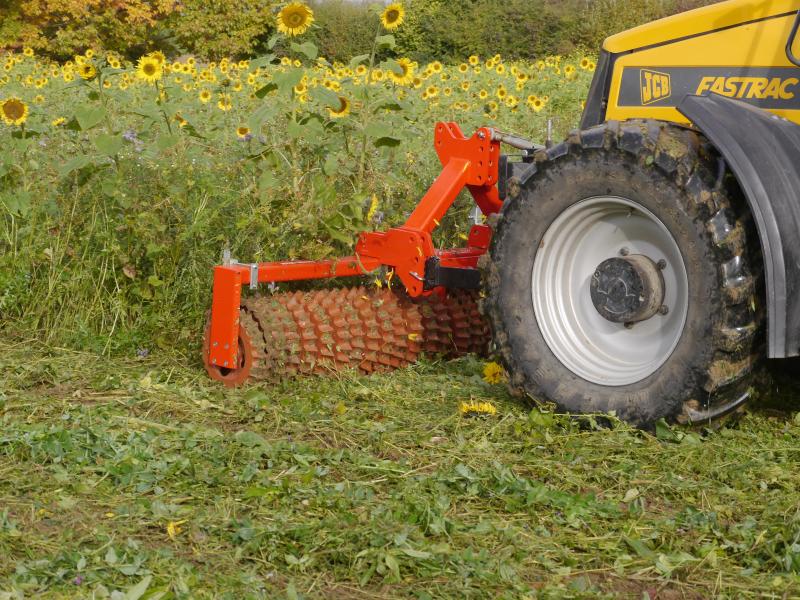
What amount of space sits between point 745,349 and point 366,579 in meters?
1.57

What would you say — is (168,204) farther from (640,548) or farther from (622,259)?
(640,548)

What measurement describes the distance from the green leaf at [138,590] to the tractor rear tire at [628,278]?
1.86m

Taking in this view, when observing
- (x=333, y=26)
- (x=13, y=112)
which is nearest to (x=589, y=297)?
(x=13, y=112)

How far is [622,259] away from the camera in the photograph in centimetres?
397

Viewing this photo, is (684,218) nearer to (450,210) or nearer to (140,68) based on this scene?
(450,210)

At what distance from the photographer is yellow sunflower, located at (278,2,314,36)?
4.91m

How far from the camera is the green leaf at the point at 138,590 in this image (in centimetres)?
258

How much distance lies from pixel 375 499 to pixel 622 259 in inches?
53.5

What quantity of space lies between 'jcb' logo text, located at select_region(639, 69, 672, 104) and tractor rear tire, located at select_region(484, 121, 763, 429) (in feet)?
1.47

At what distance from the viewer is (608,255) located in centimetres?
414

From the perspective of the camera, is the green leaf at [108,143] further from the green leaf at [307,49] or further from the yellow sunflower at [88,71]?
the green leaf at [307,49]

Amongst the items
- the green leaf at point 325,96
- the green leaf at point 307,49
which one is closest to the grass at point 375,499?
the green leaf at point 325,96

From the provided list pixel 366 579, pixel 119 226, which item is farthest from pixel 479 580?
pixel 119 226

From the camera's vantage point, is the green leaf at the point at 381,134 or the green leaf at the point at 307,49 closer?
the green leaf at the point at 307,49
